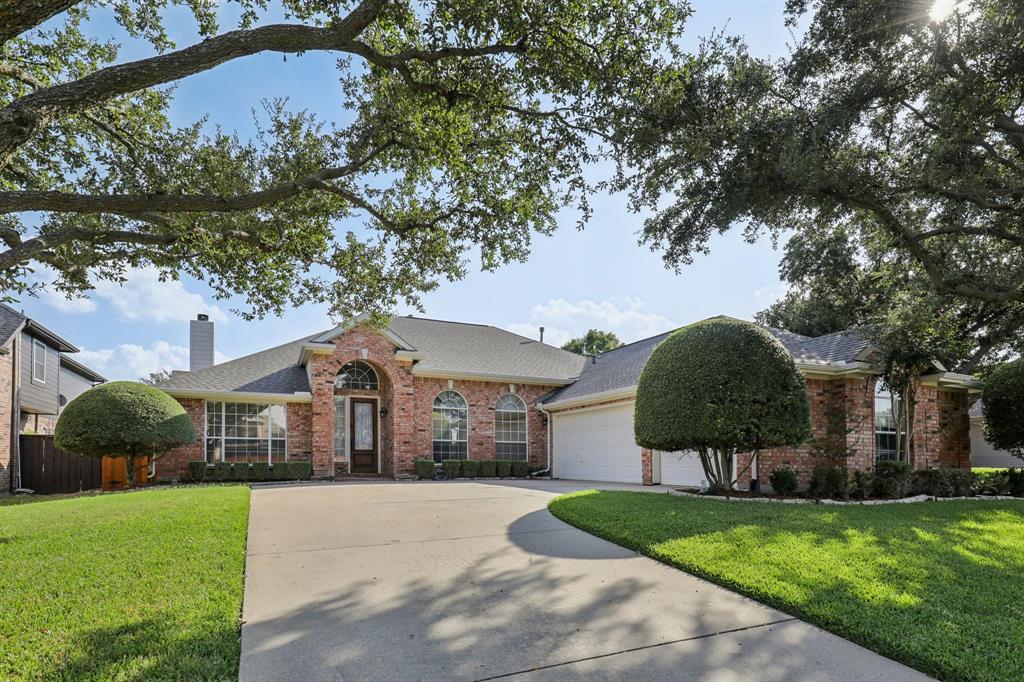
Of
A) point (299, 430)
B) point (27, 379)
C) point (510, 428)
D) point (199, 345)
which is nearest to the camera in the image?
point (299, 430)

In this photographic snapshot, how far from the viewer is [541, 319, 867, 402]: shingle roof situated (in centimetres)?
1330

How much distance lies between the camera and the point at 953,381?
14.8m

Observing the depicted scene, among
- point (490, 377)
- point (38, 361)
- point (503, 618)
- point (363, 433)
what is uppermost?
point (38, 361)

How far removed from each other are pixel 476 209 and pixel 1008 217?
368 inches

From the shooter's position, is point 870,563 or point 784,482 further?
point 784,482

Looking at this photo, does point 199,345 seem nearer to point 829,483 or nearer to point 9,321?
point 9,321

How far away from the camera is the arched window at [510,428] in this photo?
18.8 meters

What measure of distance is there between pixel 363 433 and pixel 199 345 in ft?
22.6

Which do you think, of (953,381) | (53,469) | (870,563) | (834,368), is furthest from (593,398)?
(53,469)

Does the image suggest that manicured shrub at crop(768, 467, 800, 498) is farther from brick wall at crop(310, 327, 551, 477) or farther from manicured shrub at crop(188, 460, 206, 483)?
manicured shrub at crop(188, 460, 206, 483)

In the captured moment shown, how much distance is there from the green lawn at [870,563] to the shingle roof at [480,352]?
32.2 feet

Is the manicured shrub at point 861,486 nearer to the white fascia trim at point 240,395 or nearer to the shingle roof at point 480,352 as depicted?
the shingle roof at point 480,352

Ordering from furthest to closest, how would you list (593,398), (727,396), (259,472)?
(593,398) < (259,472) < (727,396)

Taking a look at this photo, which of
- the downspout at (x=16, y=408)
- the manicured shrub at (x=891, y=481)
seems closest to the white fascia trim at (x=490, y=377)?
the manicured shrub at (x=891, y=481)
